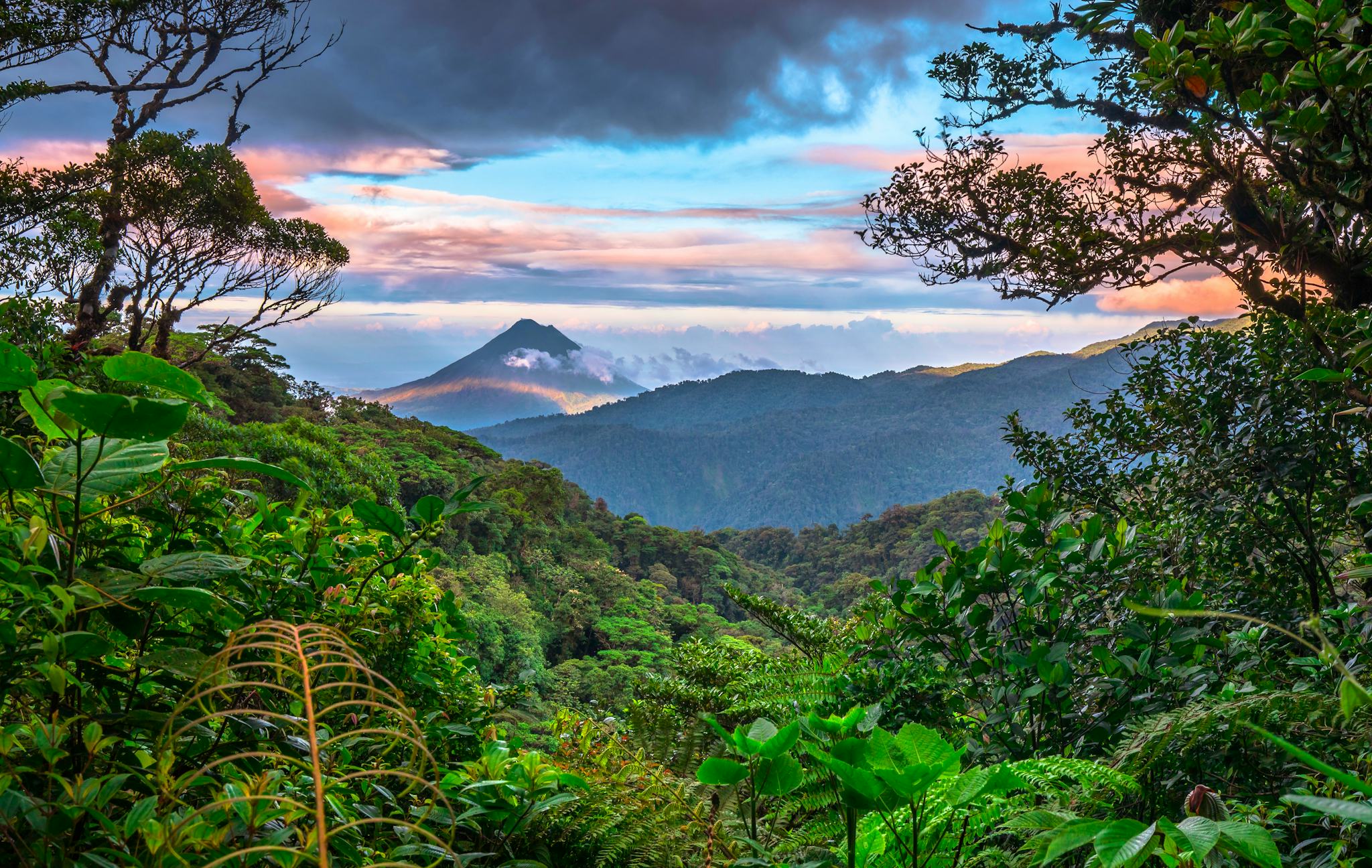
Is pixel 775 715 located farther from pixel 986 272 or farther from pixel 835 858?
pixel 986 272

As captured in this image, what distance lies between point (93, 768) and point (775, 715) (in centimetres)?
165

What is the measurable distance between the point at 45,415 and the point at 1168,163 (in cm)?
457

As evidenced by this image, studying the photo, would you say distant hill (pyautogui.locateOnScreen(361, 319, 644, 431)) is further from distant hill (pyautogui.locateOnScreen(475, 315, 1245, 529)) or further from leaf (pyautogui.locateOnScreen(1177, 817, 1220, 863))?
leaf (pyautogui.locateOnScreen(1177, 817, 1220, 863))

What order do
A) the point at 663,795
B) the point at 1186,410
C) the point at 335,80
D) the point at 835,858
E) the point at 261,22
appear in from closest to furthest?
the point at 835,858, the point at 663,795, the point at 1186,410, the point at 335,80, the point at 261,22

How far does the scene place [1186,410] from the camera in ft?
8.43

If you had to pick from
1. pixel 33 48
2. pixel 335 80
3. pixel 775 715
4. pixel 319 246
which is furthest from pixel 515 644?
pixel 775 715

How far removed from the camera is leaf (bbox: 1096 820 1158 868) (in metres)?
0.50

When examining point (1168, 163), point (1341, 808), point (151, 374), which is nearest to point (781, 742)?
point (1341, 808)

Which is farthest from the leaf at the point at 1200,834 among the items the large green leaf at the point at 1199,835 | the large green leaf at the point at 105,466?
the large green leaf at the point at 105,466

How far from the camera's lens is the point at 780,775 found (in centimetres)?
79

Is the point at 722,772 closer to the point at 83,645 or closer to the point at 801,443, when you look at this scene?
the point at 83,645

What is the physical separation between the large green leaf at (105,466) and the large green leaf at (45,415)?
0.12 feet

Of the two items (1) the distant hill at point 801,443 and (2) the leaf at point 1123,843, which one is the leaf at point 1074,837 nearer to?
(2) the leaf at point 1123,843

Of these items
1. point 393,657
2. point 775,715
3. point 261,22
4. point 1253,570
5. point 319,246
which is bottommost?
point 775,715
